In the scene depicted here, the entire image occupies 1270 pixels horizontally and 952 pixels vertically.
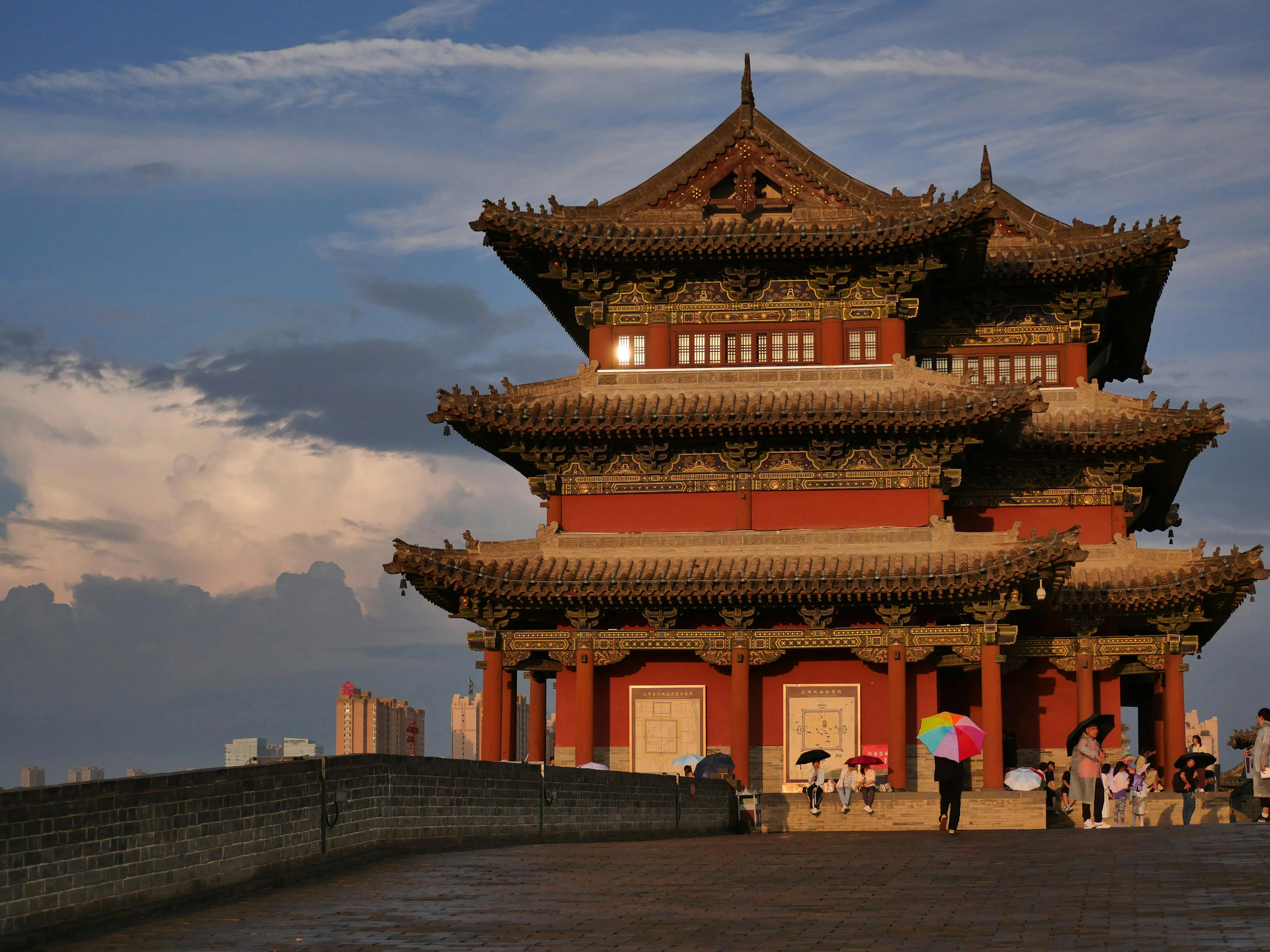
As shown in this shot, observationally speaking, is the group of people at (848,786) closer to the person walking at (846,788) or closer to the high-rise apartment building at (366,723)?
the person walking at (846,788)

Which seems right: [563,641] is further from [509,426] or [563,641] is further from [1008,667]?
[1008,667]

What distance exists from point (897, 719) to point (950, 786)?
272 inches

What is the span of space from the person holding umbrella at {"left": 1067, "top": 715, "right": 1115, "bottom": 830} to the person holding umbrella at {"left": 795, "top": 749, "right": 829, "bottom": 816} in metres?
4.96

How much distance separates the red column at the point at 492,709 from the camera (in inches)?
1449

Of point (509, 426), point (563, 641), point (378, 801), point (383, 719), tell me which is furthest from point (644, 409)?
point (383, 719)

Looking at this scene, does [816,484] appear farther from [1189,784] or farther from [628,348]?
[1189,784]

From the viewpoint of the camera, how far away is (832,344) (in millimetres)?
38594

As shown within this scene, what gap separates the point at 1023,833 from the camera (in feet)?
88.0

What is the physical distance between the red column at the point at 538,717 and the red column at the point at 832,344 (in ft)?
35.8

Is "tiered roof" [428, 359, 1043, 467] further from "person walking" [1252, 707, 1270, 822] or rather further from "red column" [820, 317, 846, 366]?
"person walking" [1252, 707, 1270, 822]

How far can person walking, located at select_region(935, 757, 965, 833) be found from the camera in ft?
91.1

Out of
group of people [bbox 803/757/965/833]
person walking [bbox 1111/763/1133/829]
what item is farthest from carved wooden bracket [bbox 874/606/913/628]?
person walking [bbox 1111/763/1133/829]

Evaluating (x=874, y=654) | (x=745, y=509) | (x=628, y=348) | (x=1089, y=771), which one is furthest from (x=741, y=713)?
(x=628, y=348)

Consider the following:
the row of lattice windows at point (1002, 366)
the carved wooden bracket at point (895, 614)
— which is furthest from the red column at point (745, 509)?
the row of lattice windows at point (1002, 366)
